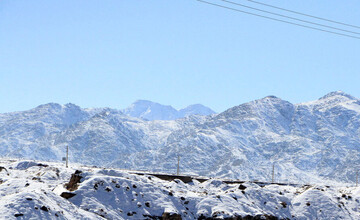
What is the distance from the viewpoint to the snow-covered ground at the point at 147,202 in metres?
39.5

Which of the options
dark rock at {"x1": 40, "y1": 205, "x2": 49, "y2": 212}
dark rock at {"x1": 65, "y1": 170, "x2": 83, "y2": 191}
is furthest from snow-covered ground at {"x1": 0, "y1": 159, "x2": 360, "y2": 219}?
dark rock at {"x1": 65, "y1": 170, "x2": 83, "y2": 191}

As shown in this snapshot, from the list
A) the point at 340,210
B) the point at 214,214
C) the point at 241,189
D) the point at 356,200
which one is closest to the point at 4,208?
the point at 214,214

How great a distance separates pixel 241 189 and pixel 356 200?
48.3 ft

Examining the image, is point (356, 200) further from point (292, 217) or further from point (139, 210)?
point (139, 210)

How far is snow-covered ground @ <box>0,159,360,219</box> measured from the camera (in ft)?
130

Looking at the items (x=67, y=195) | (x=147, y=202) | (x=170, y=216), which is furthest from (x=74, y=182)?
(x=170, y=216)

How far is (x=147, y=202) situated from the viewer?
1897 inches

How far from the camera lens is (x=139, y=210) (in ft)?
153

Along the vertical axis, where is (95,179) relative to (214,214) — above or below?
above

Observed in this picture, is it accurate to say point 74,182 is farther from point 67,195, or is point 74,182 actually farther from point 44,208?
point 44,208

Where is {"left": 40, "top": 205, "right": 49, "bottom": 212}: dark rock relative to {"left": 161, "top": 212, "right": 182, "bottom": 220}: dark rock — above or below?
above

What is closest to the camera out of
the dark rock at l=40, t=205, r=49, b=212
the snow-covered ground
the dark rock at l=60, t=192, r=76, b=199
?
the dark rock at l=40, t=205, r=49, b=212

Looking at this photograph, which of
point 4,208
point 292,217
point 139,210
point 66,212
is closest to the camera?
point 4,208

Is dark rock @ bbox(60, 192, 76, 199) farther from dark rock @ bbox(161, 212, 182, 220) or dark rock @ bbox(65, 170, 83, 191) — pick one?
dark rock @ bbox(161, 212, 182, 220)
